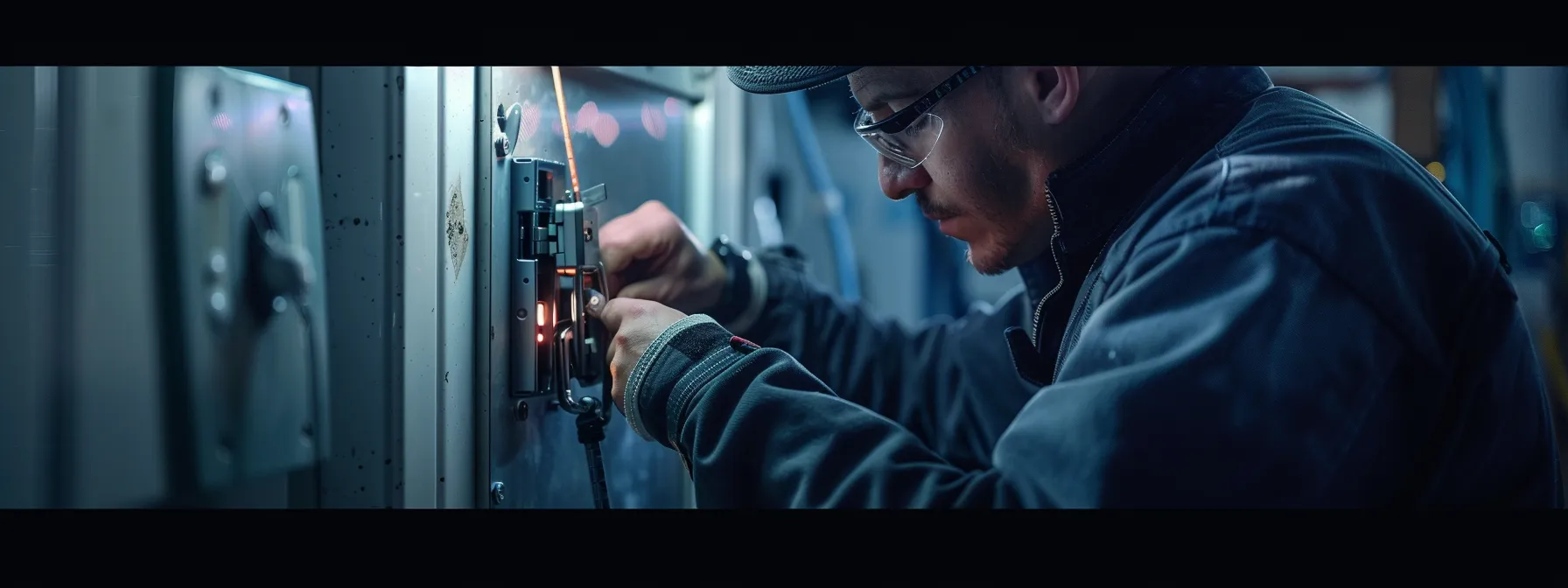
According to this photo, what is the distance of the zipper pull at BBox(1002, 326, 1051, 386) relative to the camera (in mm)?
1104

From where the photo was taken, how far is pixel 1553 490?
91 centimetres

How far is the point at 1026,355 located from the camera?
3.65 feet

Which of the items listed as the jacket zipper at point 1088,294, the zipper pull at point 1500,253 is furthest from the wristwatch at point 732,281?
the zipper pull at point 1500,253

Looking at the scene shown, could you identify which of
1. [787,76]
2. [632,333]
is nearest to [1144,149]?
[787,76]

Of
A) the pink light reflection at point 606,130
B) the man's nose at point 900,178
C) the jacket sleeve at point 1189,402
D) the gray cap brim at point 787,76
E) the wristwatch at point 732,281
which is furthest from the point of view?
the wristwatch at point 732,281

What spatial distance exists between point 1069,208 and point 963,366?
596 millimetres

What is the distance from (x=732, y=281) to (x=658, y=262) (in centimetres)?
13

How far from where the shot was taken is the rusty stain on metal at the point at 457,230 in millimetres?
990

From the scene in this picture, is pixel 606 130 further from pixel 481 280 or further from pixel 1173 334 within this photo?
pixel 1173 334

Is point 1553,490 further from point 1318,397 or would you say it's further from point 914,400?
point 914,400

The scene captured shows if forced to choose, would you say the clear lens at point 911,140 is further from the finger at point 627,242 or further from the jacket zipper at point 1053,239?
the finger at point 627,242

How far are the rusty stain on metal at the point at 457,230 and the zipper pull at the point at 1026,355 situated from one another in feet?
1.95

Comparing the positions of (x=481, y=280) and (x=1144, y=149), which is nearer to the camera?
(x=1144, y=149)

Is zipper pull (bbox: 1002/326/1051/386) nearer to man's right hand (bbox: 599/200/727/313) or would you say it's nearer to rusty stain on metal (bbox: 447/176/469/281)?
man's right hand (bbox: 599/200/727/313)
